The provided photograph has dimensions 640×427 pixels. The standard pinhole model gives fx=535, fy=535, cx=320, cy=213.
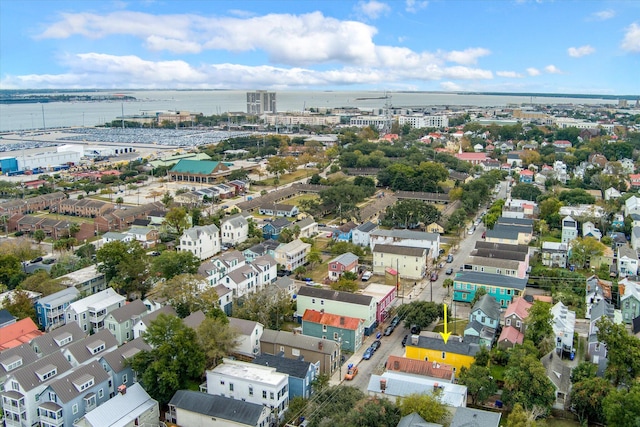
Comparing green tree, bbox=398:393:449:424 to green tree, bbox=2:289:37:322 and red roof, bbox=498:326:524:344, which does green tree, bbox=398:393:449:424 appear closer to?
red roof, bbox=498:326:524:344

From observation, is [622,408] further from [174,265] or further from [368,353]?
[174,265]

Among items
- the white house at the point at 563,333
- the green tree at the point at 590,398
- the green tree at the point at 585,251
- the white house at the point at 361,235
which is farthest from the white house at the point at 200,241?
the green tree at the point at 590,398

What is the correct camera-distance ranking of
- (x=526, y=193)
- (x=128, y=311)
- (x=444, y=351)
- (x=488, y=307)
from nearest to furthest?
(x=444, y=351) < (x=128, y=311) < (x=488, y=307) < (x=526, y=193)

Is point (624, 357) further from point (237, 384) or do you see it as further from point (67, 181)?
point (67, 181)

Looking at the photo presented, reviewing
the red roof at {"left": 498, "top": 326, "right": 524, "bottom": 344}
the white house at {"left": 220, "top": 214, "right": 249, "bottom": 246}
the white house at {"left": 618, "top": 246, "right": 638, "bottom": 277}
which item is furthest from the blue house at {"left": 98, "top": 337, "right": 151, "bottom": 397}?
the white house at {"left": 618, "top": 246, "right": 638, "bottom": 277}

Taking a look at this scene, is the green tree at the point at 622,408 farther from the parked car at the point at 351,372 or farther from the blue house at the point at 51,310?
the blue house at the point at 51,310

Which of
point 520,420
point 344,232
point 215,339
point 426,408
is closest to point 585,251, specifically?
point 344,232
